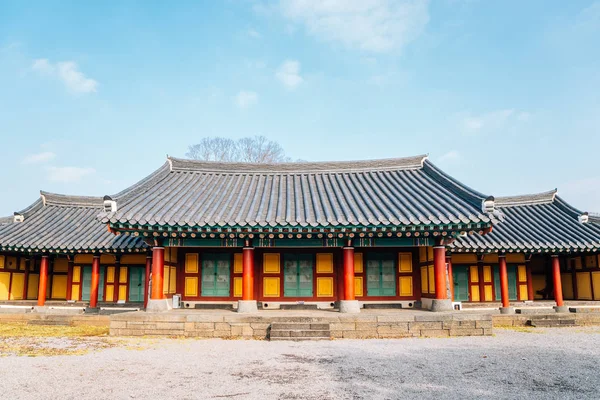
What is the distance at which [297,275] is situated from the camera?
609 inches

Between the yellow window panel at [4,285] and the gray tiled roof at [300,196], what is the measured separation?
848cm

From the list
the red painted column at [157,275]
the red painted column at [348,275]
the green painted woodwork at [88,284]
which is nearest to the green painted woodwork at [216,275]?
the red painted column at [157,275]

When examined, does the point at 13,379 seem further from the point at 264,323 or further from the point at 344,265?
the point at 344,265

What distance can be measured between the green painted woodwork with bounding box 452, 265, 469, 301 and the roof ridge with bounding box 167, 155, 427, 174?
4865 mm

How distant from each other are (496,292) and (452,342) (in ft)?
29.0

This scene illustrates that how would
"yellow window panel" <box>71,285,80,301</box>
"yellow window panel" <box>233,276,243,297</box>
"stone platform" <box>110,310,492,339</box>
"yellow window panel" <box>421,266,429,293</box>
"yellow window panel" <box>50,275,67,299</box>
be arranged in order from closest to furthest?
"stone platform" <box>110,310,492,339</box> < "yellow window panel" <box>421,266,429,293</box> < "yellow window panel" <box>233,276,243,297</box> < "yellow window panel" <box>71,285,80,301</box> < "yellow window panel" <box>50,275,67,299</box>

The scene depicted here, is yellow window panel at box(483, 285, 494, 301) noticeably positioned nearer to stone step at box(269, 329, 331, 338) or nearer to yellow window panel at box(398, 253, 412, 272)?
yellow window panel at box(398, 253, 412, 272)

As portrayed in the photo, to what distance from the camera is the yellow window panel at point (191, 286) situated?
1538cm

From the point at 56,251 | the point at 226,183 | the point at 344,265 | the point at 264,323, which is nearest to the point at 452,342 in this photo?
the point at 344,265

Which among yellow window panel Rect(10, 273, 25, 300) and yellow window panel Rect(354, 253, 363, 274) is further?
yellow window panel Rect(10, 273, 25, 300)

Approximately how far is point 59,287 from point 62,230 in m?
3.21

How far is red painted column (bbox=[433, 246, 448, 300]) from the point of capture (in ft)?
43.4

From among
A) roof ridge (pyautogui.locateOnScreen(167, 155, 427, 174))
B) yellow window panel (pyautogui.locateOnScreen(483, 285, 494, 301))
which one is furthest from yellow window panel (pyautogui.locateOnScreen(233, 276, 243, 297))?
yellow window panel (pyautogui.locateOnScreen(483, 285, 494, 301))

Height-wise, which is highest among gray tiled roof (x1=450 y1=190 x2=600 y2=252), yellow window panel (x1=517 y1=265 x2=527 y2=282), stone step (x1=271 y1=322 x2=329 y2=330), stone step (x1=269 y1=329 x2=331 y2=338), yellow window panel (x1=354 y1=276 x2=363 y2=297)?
gray tiled roof (x1=450 y1=190 x2=600 y2=252)
